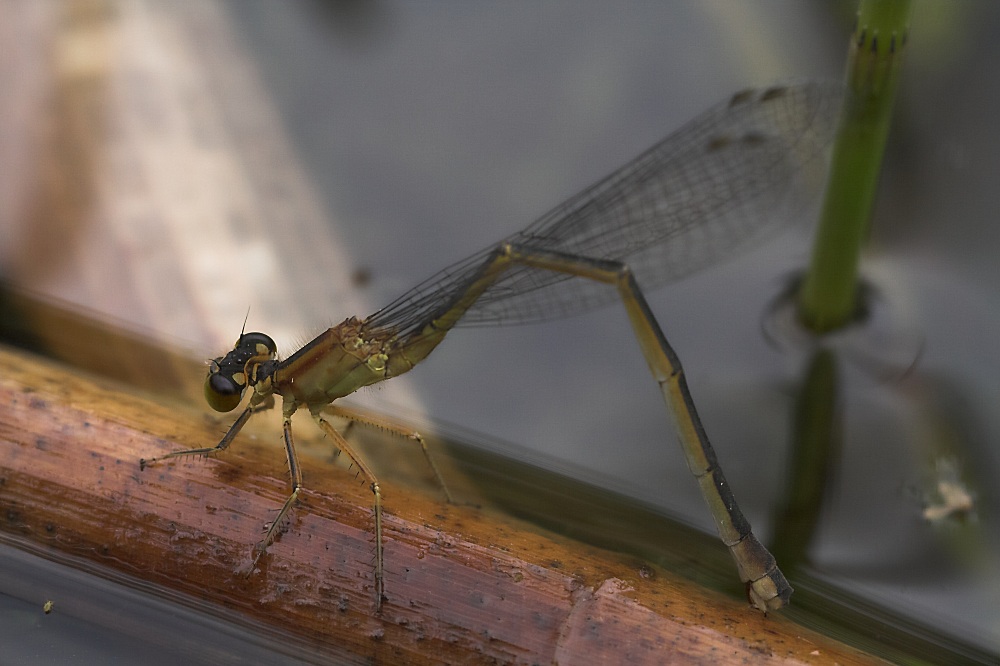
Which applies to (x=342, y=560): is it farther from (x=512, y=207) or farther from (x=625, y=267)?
(x=512, y=207)

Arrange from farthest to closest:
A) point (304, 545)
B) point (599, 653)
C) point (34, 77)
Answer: point (34, 77) < point (304, 545) < point (599, 653)

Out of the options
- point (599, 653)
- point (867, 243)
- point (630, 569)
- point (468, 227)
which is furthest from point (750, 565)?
point (468, 227)

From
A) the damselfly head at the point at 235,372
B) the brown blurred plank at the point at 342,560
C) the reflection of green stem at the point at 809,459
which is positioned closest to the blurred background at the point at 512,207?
the reflection of green stem at the point at 809,459

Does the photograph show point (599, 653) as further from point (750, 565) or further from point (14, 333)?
point (14, 333)

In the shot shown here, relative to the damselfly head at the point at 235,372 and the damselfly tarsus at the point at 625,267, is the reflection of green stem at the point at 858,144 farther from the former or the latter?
the damselfly head at the point at 235,372

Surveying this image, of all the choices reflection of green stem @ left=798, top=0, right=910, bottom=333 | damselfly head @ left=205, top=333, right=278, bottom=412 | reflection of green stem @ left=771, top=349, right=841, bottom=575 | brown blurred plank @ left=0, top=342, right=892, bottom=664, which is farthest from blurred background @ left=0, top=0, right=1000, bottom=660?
brown blurred plank @ left=0, top=342, right=892, bottom=664

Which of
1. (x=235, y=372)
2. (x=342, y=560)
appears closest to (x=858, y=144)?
(x=342, y=560)
